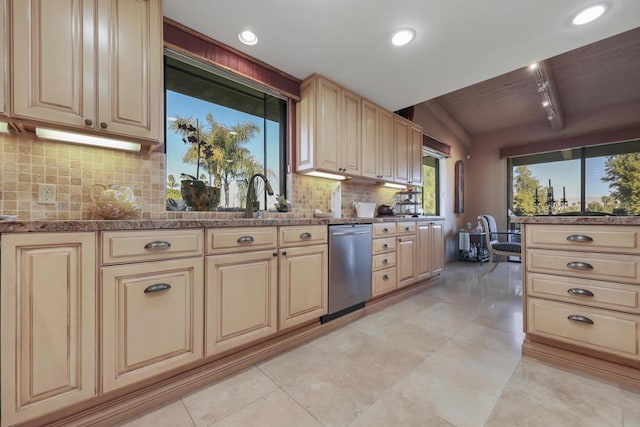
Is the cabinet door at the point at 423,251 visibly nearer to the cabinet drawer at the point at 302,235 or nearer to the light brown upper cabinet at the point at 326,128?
the light brown upper cabinet at the point at 326,128

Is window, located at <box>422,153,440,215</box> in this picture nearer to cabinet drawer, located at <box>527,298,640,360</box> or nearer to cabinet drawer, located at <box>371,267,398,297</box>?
cabinet drawer, located at <box>371,267,398,297</box>

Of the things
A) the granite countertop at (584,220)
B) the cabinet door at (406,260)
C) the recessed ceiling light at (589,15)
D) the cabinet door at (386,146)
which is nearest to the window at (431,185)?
the cabinet door at (386,146)

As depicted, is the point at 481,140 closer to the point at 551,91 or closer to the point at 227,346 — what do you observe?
the point at 551,91

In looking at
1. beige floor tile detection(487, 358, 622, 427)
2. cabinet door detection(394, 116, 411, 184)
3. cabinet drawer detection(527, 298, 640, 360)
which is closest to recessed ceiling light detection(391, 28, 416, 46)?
cabinet door detection(394, 116, 411, 184)

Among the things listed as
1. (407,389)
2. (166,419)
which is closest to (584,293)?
(407,389)

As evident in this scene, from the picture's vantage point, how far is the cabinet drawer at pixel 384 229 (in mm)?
2664

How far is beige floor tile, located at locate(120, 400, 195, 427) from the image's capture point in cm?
119

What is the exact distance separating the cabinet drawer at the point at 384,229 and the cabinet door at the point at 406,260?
0.18 meters

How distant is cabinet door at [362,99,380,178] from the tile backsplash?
1824mm

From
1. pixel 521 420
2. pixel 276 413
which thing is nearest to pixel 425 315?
pixel 521 420

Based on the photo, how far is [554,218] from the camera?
1.67m

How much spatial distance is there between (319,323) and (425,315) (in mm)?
1102

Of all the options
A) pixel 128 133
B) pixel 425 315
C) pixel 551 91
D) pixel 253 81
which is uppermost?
pixel 551 91

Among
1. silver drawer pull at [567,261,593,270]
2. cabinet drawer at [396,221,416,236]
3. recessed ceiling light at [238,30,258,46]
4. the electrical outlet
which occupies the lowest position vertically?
silver drawer pull at [567,261,593,270]
